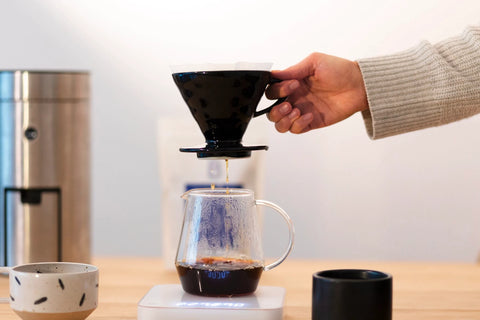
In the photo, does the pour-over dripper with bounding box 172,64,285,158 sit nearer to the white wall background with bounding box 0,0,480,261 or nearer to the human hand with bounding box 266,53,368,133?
the human hand with bounding box 266,53,368,133

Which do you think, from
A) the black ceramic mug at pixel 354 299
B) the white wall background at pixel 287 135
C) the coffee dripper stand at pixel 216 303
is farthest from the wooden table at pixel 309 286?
the white wall background at pixel 287 135

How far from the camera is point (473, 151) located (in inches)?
96.3

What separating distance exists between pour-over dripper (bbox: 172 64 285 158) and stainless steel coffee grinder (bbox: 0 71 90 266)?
1.34 ft

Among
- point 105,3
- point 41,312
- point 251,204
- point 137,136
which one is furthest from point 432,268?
point 105,3

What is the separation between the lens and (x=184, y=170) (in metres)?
1.44

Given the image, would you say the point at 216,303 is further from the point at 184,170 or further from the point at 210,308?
the point at 184,170

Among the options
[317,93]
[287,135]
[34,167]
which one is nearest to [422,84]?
[317,93]

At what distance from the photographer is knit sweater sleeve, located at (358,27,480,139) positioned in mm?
1250

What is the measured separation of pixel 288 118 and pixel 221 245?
342 millimetres

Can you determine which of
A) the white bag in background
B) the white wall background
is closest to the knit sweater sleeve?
the white bag in background

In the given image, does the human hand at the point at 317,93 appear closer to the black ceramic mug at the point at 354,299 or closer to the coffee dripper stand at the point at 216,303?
the coffee dripper stand at the point at 216,303

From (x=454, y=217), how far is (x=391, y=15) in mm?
668

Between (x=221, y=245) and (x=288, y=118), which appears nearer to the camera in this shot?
(x=221, y=245)

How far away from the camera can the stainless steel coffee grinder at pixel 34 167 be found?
54.2 inches
